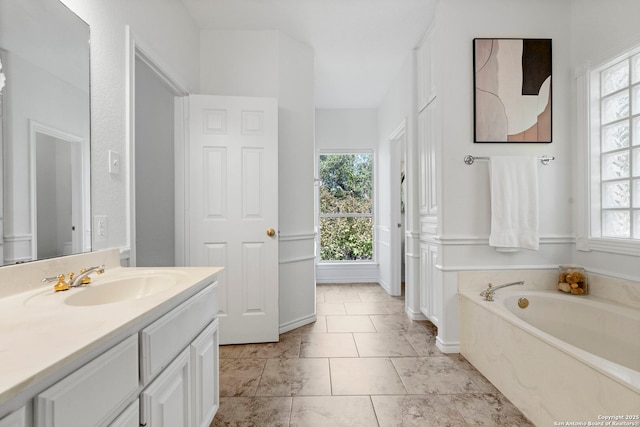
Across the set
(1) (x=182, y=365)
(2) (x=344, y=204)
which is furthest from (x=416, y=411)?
(2) (x=344, y=204)

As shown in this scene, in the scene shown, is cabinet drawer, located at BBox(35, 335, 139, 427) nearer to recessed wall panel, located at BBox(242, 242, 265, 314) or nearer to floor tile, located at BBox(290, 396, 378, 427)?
floor tile, located at BBox(290, 396, 378, 427)

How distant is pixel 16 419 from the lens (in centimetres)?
51

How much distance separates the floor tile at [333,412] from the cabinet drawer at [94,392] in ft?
3.41

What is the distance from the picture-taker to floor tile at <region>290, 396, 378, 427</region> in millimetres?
1569

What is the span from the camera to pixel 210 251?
8.29 ft

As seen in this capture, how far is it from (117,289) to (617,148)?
3043mm

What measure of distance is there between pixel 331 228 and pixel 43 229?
3894mm

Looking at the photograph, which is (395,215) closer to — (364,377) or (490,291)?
(490,291)

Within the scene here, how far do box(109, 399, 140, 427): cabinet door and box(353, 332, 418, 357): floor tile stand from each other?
175 cm

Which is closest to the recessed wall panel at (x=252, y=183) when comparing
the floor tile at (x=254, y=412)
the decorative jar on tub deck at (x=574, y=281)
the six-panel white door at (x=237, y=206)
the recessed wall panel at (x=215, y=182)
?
the six-panel white door at (x=237, y=206)

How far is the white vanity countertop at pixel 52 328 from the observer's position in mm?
538

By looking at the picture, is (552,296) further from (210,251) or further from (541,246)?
(210,251)

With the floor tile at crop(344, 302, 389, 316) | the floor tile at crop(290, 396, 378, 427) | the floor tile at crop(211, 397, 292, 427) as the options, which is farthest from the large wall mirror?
the floor tile at crop(344, 302, 389, 316)

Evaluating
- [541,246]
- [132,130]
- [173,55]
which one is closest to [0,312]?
[132,130]
